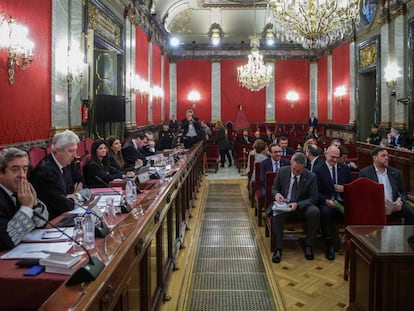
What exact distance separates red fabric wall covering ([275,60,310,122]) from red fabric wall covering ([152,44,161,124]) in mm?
5937

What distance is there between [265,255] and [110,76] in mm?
5928

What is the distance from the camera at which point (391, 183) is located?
16.4ft

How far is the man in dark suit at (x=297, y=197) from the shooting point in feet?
15.7

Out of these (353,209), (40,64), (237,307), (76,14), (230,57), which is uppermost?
(230,57)

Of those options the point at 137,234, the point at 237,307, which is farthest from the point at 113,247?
the point at 237,307

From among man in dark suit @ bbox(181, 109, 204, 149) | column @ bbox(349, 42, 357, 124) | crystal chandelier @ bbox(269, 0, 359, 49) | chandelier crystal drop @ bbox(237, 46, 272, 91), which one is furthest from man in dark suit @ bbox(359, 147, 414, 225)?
chandelier crystal drop @ bbox(237, 46, 272, 91)

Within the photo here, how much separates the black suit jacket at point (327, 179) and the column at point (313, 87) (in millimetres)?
14621

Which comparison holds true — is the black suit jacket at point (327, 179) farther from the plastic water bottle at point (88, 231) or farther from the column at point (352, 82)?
the column at point (352, 82)

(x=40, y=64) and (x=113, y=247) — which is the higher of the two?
(x=40, y=64)

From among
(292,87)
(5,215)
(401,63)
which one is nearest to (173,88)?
(292,87)

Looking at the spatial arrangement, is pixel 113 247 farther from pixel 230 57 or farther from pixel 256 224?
pixel 230 57

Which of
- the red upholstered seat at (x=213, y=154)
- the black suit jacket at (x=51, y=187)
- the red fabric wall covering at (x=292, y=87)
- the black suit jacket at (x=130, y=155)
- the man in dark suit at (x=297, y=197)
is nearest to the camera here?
the black suit jacket at (x=51, y=187)

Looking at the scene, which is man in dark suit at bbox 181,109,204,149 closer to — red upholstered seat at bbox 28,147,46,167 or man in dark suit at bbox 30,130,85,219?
red upholstered seat at bbox 28,147,46,167

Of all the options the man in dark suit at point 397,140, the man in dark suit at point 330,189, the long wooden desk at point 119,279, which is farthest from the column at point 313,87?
the long wooden desk at point 119,279
